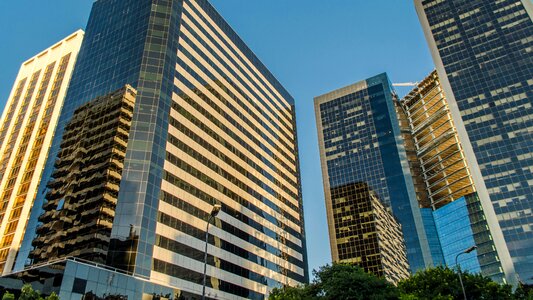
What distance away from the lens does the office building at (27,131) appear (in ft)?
278

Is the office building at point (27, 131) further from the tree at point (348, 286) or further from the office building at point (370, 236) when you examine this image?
the office building at point (370, 236)

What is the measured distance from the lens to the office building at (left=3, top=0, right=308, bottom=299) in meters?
53.4

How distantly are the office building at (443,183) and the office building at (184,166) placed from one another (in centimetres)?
5647

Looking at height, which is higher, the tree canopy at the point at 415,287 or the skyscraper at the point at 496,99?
the skyscraper at the point at 496,99

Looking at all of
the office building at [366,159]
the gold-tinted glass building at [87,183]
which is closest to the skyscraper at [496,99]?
the office building at [366,159]

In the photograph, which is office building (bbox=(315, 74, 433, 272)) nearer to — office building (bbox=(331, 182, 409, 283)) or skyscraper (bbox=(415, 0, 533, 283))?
office building (bbox=(331, 182, 409, 283))

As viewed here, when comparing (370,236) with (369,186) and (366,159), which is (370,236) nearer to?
(369,186)

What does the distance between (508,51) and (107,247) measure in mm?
118533

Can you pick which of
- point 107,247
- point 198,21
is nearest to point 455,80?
point 198,21

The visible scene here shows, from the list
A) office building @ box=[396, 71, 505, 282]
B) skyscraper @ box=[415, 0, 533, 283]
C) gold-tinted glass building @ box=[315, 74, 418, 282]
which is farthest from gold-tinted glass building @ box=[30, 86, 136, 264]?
office building @ box=[396, 71, 505, 282]

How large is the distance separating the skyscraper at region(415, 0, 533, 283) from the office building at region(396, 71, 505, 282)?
11267mm

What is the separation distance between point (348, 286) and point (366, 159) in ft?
333

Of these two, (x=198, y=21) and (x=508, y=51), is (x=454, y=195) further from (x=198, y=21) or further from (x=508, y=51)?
(x=198, y=21)

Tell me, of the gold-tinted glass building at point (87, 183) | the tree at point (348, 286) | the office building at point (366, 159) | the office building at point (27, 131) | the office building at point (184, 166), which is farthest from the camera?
the office building at point (366, 159)
